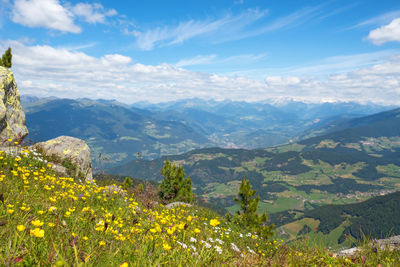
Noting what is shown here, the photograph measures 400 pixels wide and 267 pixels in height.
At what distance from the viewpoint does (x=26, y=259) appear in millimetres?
2590

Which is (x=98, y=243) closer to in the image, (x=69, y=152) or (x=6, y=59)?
(x=69, y=152)

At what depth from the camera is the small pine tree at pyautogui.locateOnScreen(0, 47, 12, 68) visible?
23.0 metres

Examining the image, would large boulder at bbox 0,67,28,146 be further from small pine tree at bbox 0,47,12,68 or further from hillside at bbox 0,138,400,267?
hillside at bbox 0,138,400,267

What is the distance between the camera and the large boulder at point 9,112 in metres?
16.7

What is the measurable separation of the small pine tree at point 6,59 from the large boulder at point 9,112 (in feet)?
19.1

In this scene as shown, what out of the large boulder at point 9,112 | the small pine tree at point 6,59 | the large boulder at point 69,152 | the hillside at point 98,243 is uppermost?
the small pine tree at point 6,59

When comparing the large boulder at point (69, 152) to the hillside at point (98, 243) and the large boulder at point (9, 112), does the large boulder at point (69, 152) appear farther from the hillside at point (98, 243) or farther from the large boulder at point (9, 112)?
the hillside at point (98, 243)

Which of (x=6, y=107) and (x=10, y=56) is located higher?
(x=10, y=56)

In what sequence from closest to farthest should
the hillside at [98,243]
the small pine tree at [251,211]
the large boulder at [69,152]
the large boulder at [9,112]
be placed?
1. the hillside at [98,243]
2. the large boulder at [9,112]
3. the large boulder at [69,152]
4. the small pine tree at [251,211]

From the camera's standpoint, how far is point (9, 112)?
17.8 m

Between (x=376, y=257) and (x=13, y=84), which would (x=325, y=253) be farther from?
(x=13, y=84)

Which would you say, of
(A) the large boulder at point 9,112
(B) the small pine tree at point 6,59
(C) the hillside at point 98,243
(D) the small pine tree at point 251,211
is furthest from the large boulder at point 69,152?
(D) the small pine tree at point 251,211

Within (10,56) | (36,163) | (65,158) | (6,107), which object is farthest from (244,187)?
(10,56)

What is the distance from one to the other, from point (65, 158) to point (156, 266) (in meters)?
19.7
